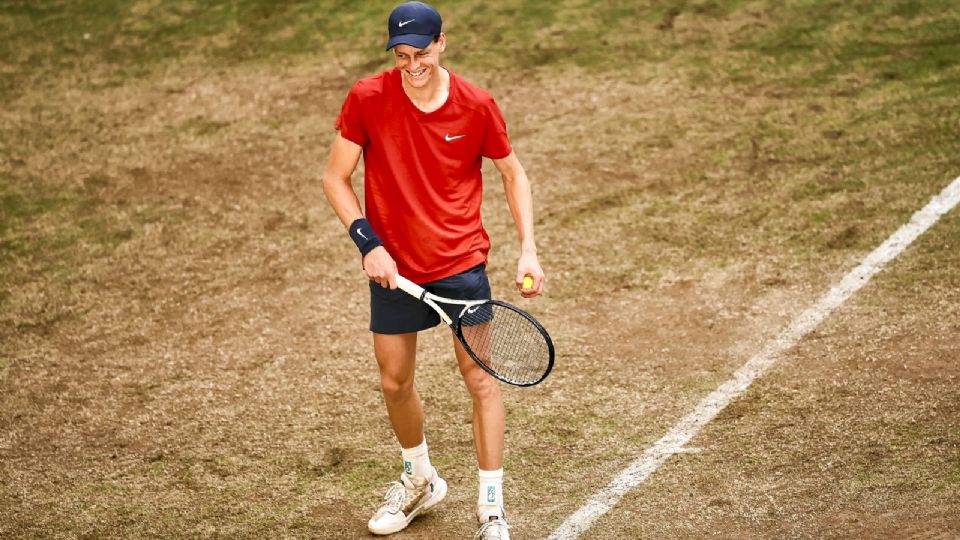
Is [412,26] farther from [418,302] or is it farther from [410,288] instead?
[418,302]

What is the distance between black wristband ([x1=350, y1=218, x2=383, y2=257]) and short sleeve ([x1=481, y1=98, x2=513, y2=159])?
59 centimetres

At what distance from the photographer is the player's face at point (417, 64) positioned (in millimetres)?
4941

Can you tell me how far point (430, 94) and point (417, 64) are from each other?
6.7 inches

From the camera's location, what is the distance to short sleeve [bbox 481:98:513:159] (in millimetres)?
5117

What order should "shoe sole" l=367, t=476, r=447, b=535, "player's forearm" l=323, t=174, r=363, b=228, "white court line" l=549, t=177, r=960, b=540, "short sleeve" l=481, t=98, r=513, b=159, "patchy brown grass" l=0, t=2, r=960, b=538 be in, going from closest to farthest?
"short sleeve" l=481, t=98, r=513, b=159, "player's forearm" l=323, t=174, r=363, b=228, "shoe sole" l=367, t=476, r=447, b=535, "white court line" l=549, t=177, r=960, b=540, "patchy brown grass" l=0, t=2, r=960, b=538

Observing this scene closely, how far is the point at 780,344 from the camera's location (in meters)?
7.04

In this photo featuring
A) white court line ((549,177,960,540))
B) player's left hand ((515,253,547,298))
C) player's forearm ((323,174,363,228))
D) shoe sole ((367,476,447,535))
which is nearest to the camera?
player's left hand ((515,253,547,298))

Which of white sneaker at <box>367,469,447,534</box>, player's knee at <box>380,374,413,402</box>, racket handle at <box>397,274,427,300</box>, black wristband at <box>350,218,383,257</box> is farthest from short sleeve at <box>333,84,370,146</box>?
white sneaker at <box>367,469,447,534</box>

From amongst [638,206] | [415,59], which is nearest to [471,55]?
[638,206]

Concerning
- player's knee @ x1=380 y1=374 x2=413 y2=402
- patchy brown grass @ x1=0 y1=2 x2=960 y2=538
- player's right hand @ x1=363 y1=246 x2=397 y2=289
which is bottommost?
patchy brown grass @ x1=0 y1=2 x2=960 y2=538

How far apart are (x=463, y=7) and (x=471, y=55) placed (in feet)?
3.87

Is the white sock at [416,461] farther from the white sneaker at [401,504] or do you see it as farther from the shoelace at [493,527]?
the shoelace at [493,527]

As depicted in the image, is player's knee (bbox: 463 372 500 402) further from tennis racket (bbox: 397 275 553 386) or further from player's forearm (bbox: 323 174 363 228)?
player's forearm (bbox: 323 174 363 228)

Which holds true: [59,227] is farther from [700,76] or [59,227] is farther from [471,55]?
[700,76]
